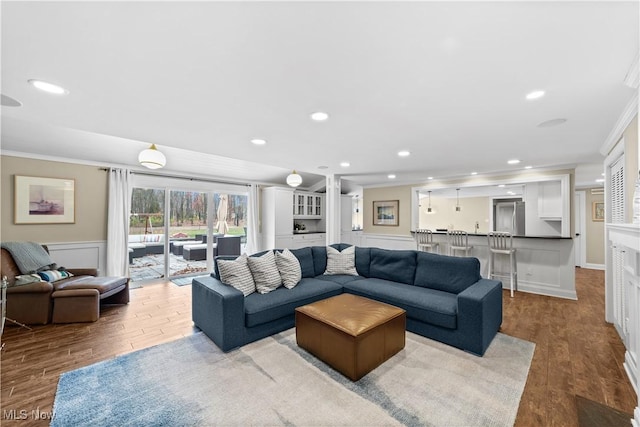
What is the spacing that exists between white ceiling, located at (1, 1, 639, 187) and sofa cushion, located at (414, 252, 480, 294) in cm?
145

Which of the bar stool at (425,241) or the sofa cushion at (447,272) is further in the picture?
the bar stool at (425,241)

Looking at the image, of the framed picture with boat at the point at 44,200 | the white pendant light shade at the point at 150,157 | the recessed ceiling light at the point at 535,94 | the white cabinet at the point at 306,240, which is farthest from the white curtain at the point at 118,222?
the recessed ceiling light at the point at 535,94

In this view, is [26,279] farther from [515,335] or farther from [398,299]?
[515,335]

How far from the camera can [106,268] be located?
4645 mm

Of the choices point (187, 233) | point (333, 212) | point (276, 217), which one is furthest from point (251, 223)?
point (333, 212)

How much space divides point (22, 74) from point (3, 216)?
12.0 ft

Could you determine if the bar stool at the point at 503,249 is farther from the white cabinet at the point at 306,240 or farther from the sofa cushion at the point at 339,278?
the white cabinet at the point at 306,240

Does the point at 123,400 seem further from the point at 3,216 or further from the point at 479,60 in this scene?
the point at 3,216

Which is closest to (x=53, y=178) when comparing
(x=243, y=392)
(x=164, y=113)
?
(x=164, y=113)

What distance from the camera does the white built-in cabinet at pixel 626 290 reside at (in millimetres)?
1720

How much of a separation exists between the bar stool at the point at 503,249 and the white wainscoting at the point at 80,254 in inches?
272

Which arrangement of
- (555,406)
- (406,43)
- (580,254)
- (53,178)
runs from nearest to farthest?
(406,43) → (555,406) → (53,178) → (580,254)

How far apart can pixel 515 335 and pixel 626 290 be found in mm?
1064

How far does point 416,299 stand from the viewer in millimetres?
2898
